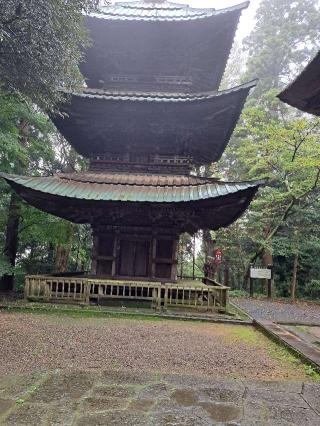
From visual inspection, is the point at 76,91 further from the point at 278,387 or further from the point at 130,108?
the point at 278,387

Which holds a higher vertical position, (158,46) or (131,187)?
(158,46)

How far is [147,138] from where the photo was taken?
38.8ft

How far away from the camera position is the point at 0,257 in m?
12.2

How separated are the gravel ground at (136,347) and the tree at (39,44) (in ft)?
15.3

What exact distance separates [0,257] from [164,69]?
8783 millimetres

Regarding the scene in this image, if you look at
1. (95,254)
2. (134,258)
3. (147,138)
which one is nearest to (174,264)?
(134,258)

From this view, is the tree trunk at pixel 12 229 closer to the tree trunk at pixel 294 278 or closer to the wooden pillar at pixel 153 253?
the wooden pillar at pixel 153 253

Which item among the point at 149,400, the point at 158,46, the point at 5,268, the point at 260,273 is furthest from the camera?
the point at 260,273

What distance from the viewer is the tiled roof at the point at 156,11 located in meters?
11.2

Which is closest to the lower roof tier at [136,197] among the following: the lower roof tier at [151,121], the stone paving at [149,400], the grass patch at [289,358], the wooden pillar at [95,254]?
the wooden pillar at [95,254]

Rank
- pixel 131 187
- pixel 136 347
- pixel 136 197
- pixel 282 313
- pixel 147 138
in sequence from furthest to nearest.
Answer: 1. pixel 282 313
2. pixel 147 138
3. pixel 131 187
4. pixel 136 197
5. pixel 136 347

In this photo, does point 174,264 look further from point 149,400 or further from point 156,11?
point 156,11

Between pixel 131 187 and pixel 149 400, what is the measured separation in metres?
7.47

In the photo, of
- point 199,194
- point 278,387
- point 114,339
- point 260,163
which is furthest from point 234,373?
point 260,163
